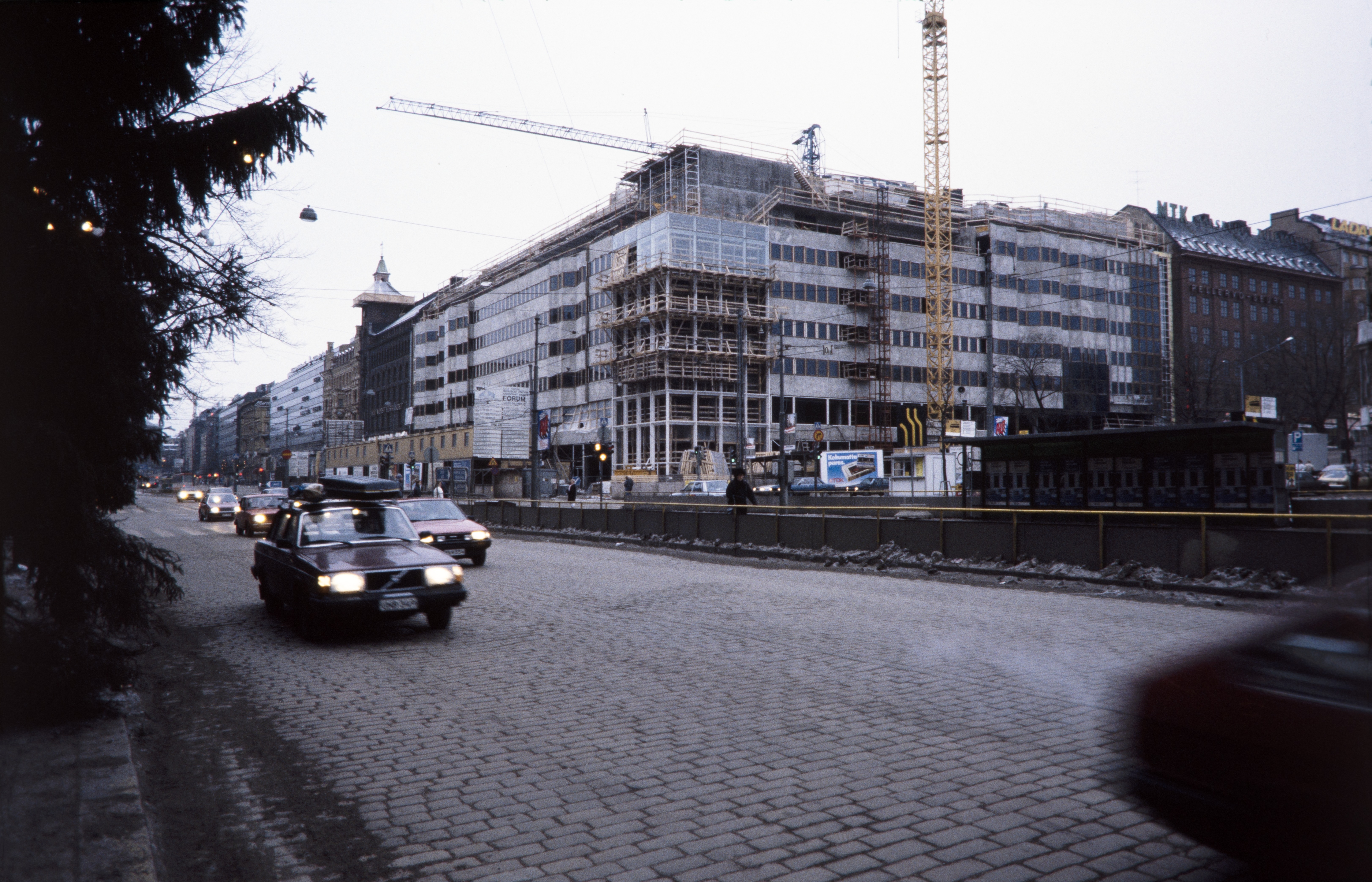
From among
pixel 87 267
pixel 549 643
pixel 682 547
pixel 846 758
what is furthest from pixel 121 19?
pixel 682 547

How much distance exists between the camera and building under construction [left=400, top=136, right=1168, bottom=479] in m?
67.9

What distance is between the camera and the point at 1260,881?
3.31 meters

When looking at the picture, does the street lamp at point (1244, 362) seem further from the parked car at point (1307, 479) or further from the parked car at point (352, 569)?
the parked car at point (352, 569)

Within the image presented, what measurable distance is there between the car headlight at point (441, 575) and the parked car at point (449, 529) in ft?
27.9

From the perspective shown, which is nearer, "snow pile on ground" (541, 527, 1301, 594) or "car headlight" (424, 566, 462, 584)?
"car headlight" (424, 566, 462, 584)

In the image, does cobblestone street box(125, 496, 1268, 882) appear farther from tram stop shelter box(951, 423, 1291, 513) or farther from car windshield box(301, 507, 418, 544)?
tram stop shelter box(951, 423, 1291, 513)

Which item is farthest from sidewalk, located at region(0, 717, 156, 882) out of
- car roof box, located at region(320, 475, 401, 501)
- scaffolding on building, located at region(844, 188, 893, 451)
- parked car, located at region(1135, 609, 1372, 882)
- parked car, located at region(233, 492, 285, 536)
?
scaffolding on building, located at region(844, 188, 893, 451)

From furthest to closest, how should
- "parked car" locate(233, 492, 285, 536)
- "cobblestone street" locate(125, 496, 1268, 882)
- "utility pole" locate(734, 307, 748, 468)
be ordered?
"utility pole" locate(734, 307, 748, 468)
"parked car" locate(233, 492, 285, 536)
"cobblestone street" locate(125, 496, 1268, 882)

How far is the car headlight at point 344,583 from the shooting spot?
9.60m

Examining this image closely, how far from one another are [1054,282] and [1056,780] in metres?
83.2

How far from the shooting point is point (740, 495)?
955 inches

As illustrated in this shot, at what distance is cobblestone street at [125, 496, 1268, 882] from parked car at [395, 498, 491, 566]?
266 inches

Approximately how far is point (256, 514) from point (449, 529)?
14.6 metres

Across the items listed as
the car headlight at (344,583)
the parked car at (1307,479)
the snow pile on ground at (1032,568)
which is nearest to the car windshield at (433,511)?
the snow pile on ground at (1032,568)
